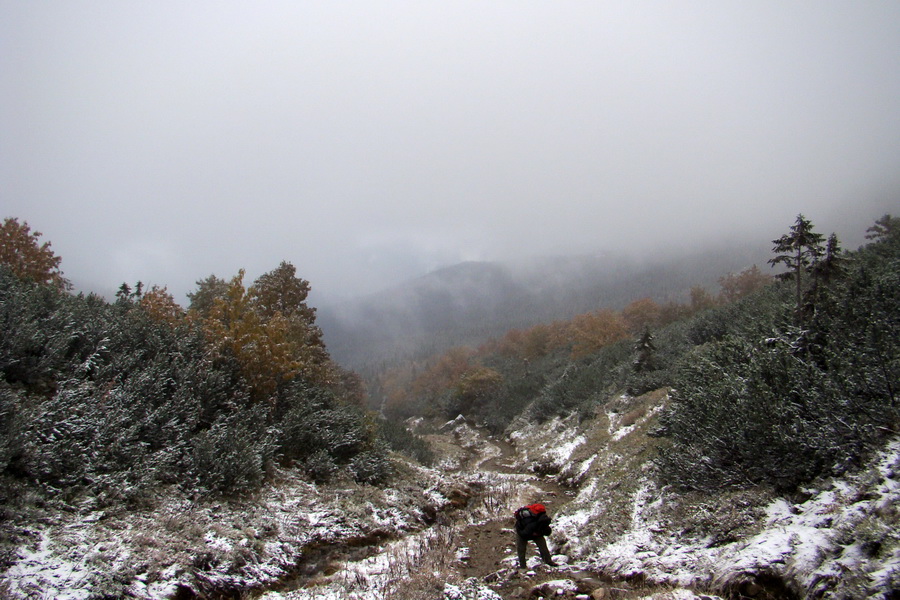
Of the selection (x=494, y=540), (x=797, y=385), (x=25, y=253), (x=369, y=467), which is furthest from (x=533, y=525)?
(x=25, y=253)

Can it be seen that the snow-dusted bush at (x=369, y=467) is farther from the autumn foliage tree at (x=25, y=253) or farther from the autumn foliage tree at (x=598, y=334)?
the autumn foliage tree at (x=598, y=334)

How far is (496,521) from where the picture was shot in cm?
1062

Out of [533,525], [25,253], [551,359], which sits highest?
[25,253]

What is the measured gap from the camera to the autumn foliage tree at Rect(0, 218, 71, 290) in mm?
18703

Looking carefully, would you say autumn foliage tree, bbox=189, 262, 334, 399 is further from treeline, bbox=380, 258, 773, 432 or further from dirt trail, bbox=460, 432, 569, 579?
treeline, bbox=380, 258, 773, 432

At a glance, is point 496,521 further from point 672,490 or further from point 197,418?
point 197,418

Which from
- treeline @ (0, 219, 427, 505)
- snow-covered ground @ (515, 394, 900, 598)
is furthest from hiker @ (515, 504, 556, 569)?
treeline @ (0, 219, 427, 505)

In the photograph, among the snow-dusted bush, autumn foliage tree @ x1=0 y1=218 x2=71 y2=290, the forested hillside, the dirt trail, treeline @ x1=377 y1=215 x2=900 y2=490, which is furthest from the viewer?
autumn foliage tree @ x1=0 y1=218 x2=71 y2=290

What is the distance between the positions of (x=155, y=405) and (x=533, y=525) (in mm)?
9057

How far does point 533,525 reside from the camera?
273 inches

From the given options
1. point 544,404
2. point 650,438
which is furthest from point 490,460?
point 650,438

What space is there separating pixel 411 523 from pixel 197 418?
593 cm

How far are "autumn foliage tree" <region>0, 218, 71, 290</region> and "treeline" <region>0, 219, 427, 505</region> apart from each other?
20.3 feet

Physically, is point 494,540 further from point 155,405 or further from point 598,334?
point 598,334
